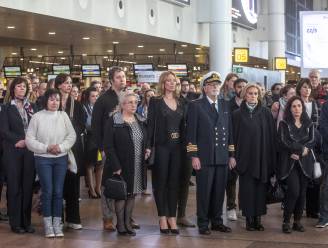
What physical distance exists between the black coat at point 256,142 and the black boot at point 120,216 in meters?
1.69

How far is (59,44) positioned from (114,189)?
87.5 feet

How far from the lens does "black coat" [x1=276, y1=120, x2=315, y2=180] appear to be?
9023 mm

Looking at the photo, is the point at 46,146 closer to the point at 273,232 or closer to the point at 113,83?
the point at 113,83

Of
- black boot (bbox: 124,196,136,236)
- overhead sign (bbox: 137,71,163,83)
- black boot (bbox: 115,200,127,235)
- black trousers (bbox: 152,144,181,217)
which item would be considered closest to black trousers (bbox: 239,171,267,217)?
black trousers (bbox: 152,144,181,217)

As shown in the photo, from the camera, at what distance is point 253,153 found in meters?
9.16

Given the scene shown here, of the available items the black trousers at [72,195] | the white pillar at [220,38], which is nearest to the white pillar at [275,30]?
the white pillar at [220,38]

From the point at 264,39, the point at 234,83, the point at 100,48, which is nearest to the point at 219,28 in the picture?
the point at 100,48

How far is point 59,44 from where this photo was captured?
113ft

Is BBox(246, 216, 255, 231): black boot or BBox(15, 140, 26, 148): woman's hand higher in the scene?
BBox(15, 140, 26, 148): woman's hand

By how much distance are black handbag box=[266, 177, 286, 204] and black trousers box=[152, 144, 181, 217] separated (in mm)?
1329

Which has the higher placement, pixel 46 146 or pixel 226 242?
pixel 46 146

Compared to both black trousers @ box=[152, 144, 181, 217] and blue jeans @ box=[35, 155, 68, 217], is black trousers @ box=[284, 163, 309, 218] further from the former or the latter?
blue jeans @ box=[35, 155, 68, 217]

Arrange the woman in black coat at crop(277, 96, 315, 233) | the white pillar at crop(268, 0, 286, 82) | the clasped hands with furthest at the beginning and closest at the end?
the white pillar at crop(268, 0, 286, 82) → the woman in black coat at crop(277, 96, 315, 233) → the clasped hands

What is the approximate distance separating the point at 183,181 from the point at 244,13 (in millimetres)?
28903
